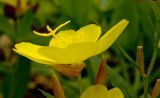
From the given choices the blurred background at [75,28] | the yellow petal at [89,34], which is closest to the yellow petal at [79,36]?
the yellow petal at [89,34]

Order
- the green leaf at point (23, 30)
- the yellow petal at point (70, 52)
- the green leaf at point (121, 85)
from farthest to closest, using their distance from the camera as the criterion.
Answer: the green leaf at point (23, 30)
the green leaf at point (121, 85)
the yellow petal at point (70, 52)

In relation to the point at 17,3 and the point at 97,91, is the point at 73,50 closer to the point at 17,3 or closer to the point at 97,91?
the point at 97,91

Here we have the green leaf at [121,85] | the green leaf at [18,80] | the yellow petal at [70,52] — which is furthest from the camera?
the green leaf at [18,80]

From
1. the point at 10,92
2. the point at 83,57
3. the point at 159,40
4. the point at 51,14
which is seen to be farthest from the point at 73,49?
the point at 51,14

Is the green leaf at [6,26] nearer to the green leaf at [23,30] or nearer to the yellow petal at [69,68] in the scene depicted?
the green leaf at [23,30]

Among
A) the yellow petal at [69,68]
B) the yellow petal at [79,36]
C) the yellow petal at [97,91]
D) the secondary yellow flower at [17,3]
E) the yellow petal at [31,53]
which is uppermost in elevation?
the secondary yellow flower at [17,3]

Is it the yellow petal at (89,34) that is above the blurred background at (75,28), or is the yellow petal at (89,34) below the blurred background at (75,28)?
above

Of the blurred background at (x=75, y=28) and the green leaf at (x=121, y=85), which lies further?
the blurred background at (x=75, y=28)
